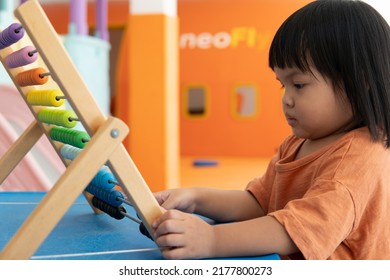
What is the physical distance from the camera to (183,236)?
63 cm

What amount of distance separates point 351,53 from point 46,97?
45 centimetres

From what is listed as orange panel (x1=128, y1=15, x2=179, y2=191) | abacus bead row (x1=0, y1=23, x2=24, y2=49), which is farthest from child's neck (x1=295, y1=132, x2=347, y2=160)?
orange panel (x1=128, y1=15, x2=179, y2=191)

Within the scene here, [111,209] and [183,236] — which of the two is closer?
[183,236]

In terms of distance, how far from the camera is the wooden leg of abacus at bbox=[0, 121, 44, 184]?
37.0 inches

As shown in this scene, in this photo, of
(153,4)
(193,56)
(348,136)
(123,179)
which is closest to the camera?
(123,179)

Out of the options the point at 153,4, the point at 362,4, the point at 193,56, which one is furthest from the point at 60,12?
the point at 362,4

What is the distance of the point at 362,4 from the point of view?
793 mm

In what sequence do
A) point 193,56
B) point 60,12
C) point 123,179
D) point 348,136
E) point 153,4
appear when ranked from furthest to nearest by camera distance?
point 60,12 → point 193,56 → point 153,4 → point 348,136 → point 123,179

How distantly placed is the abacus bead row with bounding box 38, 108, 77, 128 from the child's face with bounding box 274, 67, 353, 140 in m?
0.31

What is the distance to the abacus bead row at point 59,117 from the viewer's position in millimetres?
767

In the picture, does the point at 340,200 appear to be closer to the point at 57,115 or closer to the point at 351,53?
the point at 351,53

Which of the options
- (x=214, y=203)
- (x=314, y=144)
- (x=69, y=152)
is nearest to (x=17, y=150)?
(x=69, y=152)
